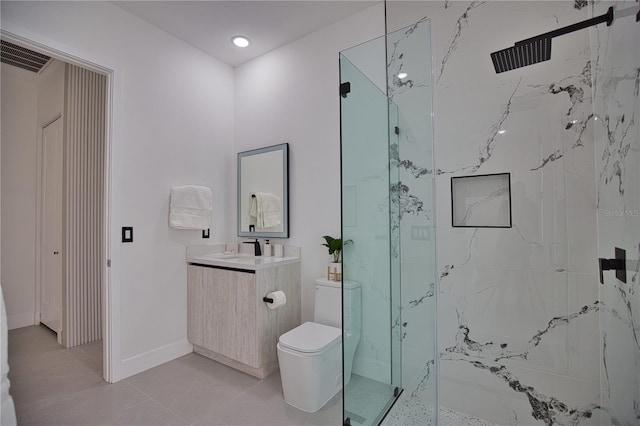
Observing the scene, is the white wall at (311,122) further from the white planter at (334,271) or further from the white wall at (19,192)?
the white wall at (19,192)

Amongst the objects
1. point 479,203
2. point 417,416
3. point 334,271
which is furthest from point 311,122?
point 417,416

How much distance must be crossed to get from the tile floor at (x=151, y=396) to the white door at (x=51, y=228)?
0.66 meters

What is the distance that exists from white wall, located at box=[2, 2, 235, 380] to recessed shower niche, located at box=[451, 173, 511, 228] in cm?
218

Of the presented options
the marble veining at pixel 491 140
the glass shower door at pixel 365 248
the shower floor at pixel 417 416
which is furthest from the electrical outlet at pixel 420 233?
the shower floor at pixel 417 416

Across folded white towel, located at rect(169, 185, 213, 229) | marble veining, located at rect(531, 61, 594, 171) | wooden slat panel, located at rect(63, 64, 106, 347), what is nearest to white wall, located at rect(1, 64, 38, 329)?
wooden slat panel, located at rect(63, 64, 106, 347)

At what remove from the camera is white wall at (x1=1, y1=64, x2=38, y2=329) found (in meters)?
3.12

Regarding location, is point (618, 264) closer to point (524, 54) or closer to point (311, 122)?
point (524, 54)

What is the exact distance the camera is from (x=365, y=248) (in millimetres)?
1473

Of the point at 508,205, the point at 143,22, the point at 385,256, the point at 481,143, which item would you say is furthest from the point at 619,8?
the point at 143,22

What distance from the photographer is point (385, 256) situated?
155 cm

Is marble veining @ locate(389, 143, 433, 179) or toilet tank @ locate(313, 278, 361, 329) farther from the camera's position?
toilet tank @ locate(313, 278, 361, 329)

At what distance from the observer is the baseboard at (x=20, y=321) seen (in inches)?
122

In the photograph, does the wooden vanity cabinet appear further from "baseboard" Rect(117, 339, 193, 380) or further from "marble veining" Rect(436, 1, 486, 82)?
"marble veining" Rect(436, 1, 486, 82)

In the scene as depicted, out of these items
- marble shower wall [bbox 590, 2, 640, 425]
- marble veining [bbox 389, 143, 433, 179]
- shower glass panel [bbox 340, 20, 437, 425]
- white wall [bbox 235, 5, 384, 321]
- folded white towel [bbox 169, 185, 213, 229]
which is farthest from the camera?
folded white towel [bbox 169, 185, 213, 229]
